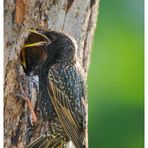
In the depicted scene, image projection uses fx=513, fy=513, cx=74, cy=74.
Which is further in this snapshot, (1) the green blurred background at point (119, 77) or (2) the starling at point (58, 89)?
(1) the green blurred background at point (119, 77)

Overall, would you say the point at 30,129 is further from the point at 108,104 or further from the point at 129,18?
the point at 129,18

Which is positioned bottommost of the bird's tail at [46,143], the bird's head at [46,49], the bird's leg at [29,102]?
the bird's tail at [46,143]

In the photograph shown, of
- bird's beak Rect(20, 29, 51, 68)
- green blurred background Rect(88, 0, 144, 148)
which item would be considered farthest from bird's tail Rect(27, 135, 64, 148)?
bird's beak Rect(20, 29, 51, 68)

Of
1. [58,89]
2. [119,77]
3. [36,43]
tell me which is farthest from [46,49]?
[119,77]

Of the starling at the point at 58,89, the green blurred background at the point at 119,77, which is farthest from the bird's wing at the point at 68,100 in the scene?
the green blurred background at the point at 119,77

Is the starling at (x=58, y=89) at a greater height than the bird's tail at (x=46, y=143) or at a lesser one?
greater

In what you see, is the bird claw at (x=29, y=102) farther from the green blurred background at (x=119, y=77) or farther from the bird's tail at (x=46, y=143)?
the green blurred background at (x=119, y=77)

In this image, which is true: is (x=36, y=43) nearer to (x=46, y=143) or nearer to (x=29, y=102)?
(x=29, y=102)
